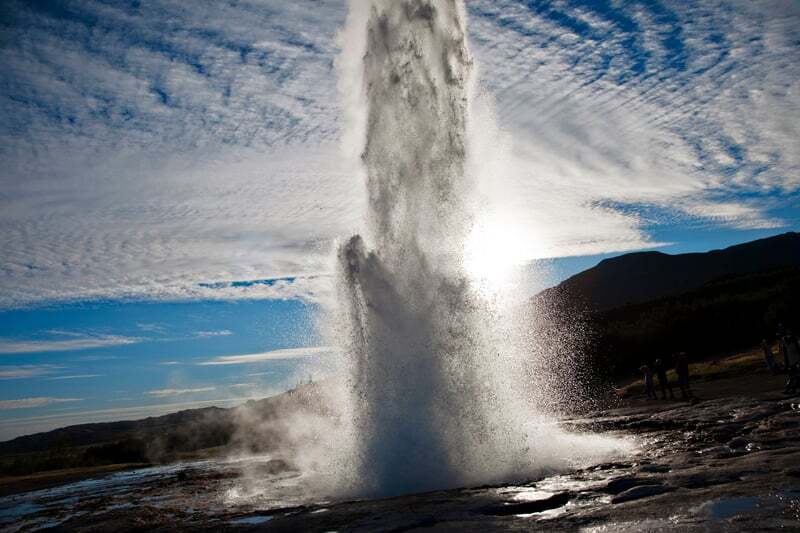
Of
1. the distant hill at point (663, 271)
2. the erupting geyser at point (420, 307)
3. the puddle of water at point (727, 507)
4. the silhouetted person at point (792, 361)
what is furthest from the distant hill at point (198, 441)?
the distant hill at point (663, 271)

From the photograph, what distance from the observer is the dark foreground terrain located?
19.6 ft

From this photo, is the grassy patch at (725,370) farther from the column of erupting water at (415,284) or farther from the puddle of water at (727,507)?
the puddle of water at (727,507)

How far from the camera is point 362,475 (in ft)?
35.0

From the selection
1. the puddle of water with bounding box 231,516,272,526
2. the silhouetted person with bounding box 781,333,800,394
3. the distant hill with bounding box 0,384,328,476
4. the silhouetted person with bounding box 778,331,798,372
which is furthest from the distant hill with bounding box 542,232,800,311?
the puddle of water with bounding box 231,516,272,526

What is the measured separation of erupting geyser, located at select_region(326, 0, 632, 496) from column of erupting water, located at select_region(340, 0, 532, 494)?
0.03 meters

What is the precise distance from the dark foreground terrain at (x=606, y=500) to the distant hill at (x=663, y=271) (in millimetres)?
79363

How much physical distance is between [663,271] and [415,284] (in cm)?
10232

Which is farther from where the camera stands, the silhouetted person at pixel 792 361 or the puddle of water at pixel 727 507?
the silhouetted person at pixel 792 361

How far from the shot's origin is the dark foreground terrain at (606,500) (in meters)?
5.97

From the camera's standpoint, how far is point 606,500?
704 centimetres

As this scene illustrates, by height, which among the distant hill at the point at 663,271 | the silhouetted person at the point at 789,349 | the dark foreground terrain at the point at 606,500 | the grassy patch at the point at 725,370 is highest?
the distant hill at the point at 663,271

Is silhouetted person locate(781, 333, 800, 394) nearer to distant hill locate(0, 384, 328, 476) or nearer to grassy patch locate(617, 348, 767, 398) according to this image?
grassy patch locate(617, 348, 767, 398)

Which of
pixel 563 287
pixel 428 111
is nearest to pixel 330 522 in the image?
pixel 428 111

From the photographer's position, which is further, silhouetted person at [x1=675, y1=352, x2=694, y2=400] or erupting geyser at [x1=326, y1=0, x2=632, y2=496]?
silhouetted person at [x1=675, y1=352, x2=694, y2=400]
